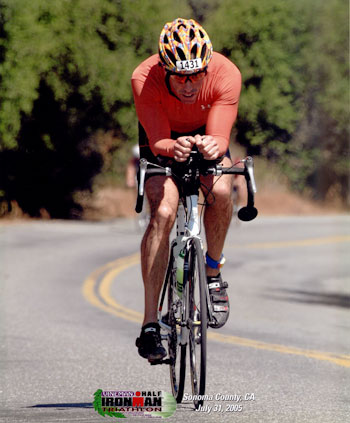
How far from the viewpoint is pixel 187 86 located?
6312 mm

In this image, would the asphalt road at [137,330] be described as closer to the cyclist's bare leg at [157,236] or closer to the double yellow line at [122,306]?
the double yellow line at [122,306]

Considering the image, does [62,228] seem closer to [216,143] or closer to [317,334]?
[317,334]

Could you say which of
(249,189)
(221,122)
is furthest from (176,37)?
(249,189)

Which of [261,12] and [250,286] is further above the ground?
[261,12]

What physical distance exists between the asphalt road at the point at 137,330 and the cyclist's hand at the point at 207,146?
1.60 m

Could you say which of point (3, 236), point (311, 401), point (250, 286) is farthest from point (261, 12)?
point (311, 401)

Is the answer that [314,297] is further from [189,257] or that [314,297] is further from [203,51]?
[203,51]

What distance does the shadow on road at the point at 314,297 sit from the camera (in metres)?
14.6

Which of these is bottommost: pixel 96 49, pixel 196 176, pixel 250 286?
pixel 250 286

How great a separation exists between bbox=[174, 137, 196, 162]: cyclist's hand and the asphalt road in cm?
159

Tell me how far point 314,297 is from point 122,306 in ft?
11.0

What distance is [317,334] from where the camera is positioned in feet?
37.3

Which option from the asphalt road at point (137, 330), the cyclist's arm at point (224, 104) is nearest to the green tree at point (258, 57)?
the asphalt road at point (137, 330)

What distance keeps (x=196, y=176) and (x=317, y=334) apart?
5407 mm
